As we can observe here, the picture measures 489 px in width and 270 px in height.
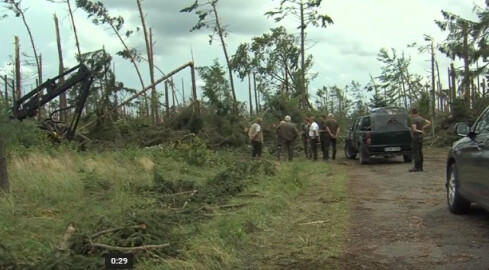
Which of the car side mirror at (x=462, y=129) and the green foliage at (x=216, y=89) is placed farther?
the green foliage at (x=216, y=89)

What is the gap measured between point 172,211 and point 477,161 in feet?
14.8

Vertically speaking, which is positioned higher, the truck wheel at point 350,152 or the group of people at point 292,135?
the group of people at point 292,135

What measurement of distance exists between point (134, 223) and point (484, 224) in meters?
5.20

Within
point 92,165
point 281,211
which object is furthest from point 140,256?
point 92,165

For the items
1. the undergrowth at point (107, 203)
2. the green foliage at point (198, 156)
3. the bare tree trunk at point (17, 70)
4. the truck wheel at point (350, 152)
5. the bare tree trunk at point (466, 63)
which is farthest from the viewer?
the bare tree trunk at point (17, 70)

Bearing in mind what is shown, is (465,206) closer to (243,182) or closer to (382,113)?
(243,182)

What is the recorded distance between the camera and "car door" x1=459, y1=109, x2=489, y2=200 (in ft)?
24.8

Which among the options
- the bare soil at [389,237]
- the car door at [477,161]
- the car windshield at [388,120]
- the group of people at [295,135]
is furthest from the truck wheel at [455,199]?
the group of people at [295,135]

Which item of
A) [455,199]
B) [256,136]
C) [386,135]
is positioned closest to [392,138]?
[386,135]

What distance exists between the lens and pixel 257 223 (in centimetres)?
834

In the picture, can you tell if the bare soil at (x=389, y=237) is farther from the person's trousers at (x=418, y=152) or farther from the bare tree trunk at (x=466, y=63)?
the bare tree trunk at (x=466, y=63)

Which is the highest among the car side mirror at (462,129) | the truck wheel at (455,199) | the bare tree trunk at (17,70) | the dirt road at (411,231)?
the bare tree trunk at (17,70)

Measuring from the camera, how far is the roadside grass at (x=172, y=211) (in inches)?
246

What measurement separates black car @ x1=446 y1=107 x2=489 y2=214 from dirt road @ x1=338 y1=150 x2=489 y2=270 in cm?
31
